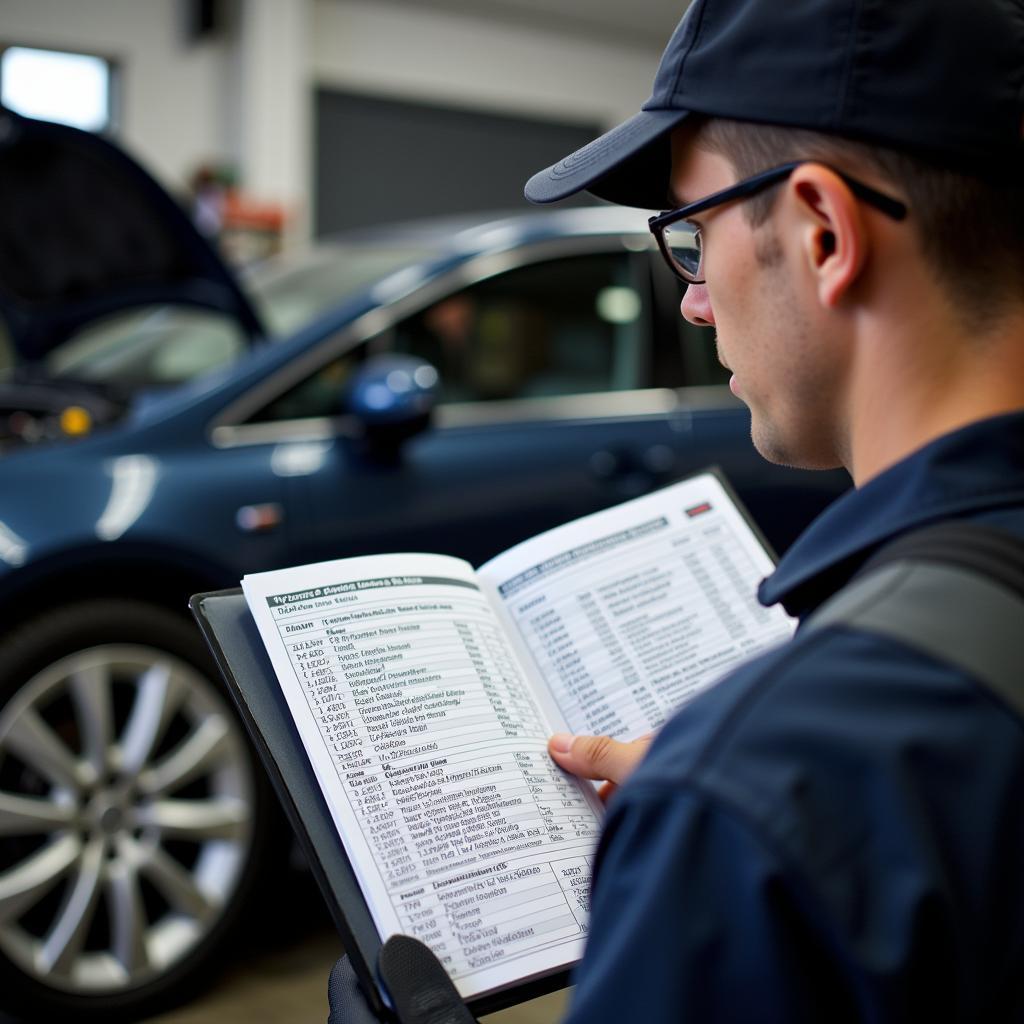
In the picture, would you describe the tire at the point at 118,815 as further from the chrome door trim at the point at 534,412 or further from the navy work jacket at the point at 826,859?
the navy work jacket at the point at 826,859

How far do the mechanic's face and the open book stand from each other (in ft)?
1.03

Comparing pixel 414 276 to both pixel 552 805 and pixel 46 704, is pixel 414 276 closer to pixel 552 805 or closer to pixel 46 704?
pixel 46 704

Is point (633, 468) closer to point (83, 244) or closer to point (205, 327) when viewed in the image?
point (205, 327)

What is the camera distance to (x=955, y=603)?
61cm

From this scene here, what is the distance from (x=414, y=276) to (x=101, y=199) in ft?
1.98

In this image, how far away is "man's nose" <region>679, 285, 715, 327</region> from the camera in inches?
41.0

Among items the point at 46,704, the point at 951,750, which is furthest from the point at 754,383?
the point at 46,704

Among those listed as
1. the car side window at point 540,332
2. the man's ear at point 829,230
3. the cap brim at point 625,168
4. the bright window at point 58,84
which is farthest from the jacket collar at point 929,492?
the bright window at point 58,84

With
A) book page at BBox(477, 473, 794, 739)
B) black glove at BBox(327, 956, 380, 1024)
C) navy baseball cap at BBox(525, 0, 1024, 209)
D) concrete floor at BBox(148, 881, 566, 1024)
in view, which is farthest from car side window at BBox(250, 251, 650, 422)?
navy baseball cap at BBox(525, 0, 1024, 209)

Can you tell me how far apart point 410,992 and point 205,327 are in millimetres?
2301

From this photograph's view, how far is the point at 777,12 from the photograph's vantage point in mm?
758

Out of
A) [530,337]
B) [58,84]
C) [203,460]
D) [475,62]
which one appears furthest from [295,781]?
[475,62]

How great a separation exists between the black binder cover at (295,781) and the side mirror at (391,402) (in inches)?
54.5

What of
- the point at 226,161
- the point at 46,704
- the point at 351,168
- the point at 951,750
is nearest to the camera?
the point at 951,750
